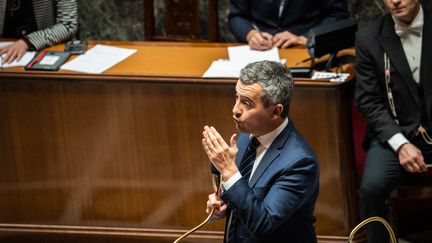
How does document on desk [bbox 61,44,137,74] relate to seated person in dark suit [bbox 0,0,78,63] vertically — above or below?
below

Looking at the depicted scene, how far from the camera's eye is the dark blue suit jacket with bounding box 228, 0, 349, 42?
5.09 meters

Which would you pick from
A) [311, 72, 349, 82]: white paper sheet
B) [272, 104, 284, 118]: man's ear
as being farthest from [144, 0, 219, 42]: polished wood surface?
[272, 104, 284, 118]: man's ear

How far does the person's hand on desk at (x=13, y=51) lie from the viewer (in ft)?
15.5

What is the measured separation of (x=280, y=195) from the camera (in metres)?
2.94

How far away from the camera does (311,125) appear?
4.23 meters

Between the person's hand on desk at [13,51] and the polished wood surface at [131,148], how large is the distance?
182mm

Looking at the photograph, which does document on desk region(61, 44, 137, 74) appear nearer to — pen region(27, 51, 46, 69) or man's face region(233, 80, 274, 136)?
pen region(27, 51, 46, 69)

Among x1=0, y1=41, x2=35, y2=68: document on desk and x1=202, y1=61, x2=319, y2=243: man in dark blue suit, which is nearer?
x1=202, y1=61, x2=319, y2=243: man in dark blue suit

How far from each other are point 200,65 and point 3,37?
59.3 inches

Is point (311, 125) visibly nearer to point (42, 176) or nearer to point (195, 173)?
point (195, 173)

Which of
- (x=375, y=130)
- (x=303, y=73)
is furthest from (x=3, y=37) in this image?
(x=375, y=130)

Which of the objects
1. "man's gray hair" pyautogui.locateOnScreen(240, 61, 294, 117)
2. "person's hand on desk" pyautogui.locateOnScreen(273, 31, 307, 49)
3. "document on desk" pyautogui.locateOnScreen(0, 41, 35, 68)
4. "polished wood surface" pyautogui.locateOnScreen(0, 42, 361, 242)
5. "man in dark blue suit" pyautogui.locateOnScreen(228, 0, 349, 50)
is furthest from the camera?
"man in dark blue suit" pyautogui.locateOnScreen(228, 0, 349, 50)

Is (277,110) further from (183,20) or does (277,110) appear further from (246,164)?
(183,20)

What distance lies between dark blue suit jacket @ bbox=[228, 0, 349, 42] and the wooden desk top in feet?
1.12
